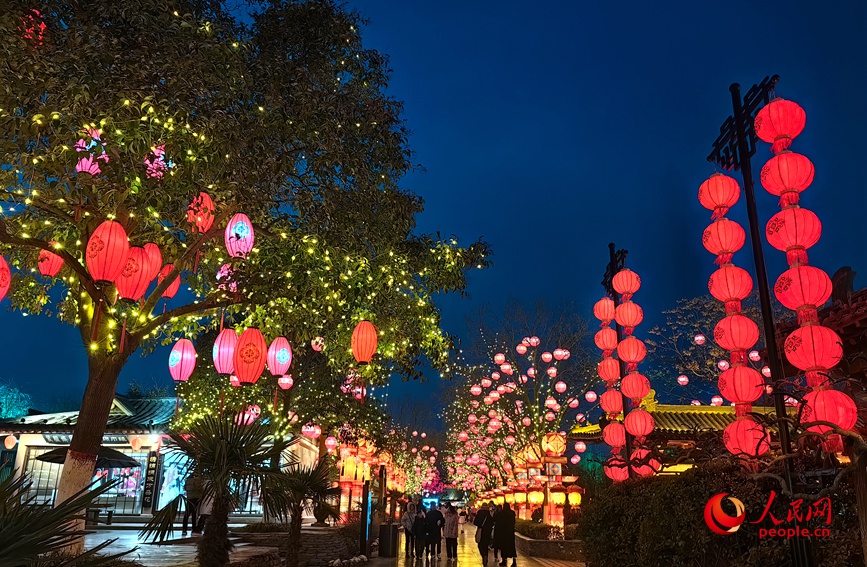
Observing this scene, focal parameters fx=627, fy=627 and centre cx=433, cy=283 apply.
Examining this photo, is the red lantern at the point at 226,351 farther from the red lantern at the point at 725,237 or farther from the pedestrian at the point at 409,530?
the pedestrian at the point at 409,530

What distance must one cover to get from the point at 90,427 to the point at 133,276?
2675mm

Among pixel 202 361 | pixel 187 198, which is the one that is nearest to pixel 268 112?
pixel 187 198

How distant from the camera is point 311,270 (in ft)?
32.1

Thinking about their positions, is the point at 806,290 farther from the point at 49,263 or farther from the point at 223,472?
the point at 49,263

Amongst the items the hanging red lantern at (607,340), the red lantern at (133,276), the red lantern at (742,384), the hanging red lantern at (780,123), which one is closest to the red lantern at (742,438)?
the red lantern at (742,384)

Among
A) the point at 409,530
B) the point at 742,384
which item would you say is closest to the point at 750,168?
the point at 742,384

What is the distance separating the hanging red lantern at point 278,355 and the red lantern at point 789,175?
8.70 metres

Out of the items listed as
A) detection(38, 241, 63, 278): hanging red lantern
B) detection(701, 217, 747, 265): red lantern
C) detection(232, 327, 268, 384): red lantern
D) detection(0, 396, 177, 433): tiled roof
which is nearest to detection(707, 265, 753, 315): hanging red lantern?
detection(701, 217, 747, 265): red lantern

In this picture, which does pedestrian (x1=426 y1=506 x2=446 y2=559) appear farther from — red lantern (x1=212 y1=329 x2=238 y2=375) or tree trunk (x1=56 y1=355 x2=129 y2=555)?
tree trunk (x1=56 y1=355 x2=129 y2=555)

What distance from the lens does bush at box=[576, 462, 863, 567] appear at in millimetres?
5262

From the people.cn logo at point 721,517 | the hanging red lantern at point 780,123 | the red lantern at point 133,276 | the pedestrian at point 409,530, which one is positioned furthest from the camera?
the pedestrian at point 409,530

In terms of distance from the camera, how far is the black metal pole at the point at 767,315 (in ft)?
18.5

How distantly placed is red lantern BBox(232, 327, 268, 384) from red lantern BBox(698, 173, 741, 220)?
315 inches

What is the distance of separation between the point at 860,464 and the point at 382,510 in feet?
69.3
